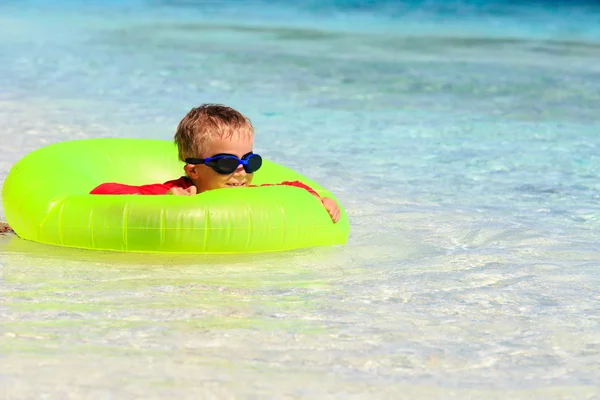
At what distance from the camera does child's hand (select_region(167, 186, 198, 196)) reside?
12.1 feet

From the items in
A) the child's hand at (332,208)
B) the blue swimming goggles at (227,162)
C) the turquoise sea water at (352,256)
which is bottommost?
the turquoise sea water at (352,256)

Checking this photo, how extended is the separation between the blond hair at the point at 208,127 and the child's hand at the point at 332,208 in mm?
351

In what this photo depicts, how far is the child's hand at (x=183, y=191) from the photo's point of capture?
3695 millimetres

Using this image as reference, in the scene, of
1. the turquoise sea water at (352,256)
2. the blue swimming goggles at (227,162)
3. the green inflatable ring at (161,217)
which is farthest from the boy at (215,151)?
the turquoise sea water at (352,256)

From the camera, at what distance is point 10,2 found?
1700 cm

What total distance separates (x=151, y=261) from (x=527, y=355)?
1309 millimetres

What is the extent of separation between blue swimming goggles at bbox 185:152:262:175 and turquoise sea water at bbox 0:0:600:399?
32cm

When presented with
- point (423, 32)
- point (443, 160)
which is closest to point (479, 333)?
point (443, 160)

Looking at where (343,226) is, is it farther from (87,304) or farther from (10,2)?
(10,2)

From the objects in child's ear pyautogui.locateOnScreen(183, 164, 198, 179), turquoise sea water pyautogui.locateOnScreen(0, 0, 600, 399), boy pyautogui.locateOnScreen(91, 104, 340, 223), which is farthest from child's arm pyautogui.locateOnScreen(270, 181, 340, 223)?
child's ear pyautogui.locateOnScreen(183, 164, 198, 179)

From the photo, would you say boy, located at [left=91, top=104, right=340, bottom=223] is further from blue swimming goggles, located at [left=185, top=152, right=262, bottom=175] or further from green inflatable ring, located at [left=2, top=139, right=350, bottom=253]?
green inflatable ring, located at [left=2, top=139, right=350, bottom=253]

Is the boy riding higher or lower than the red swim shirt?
higher

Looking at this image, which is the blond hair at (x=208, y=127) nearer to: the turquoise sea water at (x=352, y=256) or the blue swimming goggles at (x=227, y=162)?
the blue swimming goggles at (x=227, y=162)

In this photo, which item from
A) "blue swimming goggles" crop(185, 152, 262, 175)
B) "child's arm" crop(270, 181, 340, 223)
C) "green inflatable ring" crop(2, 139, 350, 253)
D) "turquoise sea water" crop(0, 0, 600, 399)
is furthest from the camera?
"child's arm" crop(270, 181, 340, 223)
